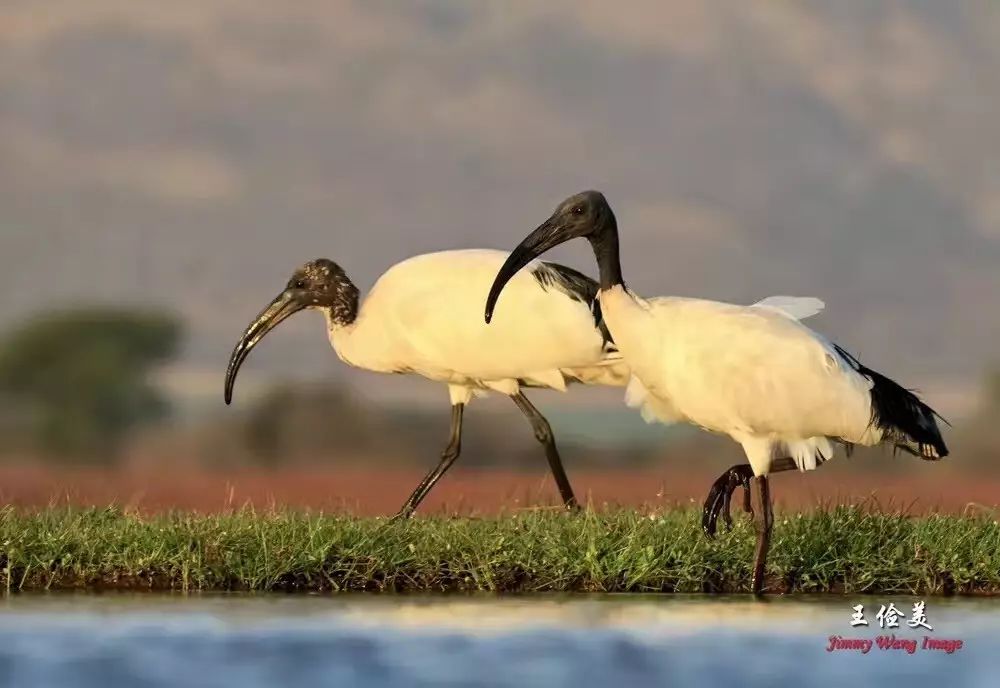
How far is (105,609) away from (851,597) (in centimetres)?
357

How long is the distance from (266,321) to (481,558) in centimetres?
398

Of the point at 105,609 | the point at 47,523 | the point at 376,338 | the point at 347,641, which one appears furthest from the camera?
the point at 376,338

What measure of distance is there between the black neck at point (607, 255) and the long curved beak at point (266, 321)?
368 cm

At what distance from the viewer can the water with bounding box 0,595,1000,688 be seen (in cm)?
654

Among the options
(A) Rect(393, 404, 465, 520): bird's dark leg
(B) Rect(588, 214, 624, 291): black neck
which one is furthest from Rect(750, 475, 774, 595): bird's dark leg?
(A) Rect(393, 404, 465, 520): bird's dark leg

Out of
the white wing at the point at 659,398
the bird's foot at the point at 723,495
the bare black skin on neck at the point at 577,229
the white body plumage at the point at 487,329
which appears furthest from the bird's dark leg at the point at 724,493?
the white body plumage at the point at 487,329

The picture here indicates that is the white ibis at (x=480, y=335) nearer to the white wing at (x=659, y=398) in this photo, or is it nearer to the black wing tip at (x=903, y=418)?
the white wing at (x=659, y=398)

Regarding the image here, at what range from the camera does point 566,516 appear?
986cm

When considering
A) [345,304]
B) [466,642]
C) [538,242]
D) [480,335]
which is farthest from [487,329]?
[466,642]

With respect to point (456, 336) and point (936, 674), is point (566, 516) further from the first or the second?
point (936, 674)

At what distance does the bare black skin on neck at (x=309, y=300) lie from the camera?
39.7ft

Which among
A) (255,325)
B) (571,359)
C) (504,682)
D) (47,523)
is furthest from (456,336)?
(504,682)

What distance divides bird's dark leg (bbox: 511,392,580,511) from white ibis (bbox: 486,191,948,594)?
1908mm

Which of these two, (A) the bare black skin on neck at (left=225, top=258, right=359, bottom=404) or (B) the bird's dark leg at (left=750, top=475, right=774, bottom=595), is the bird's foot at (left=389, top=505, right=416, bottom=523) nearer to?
(A) the bare black skin on neck at (left=225, top=258, right=359, bottom=404)
